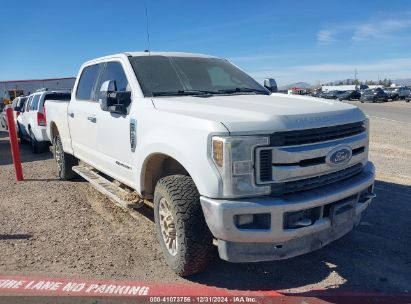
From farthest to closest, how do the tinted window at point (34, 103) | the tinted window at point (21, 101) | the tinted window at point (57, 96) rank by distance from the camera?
1. the tinted window at point (21, 101)
2. the tinted window at point (34, 103)
3. the tinted window at point (57, 96)

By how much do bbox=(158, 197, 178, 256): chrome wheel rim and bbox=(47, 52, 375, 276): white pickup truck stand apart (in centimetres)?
1

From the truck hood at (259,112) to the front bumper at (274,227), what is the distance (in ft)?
1.79

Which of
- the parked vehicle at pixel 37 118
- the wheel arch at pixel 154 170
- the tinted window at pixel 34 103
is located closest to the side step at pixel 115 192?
the wheel arch at pixel 154 170

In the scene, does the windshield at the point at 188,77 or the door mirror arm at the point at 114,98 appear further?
the windshield at the point at 188,77

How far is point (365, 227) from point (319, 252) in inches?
37.7

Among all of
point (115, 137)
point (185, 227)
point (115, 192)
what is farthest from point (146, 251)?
point (115, 137)

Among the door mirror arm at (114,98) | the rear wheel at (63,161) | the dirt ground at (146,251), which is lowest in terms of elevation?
the dirt ground at (146,251)

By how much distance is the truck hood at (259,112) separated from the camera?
3057 mm

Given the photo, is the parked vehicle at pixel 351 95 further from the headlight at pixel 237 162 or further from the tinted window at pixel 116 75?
the headlight at pixel 237 162

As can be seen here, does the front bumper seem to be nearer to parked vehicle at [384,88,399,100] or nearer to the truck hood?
the truck hood

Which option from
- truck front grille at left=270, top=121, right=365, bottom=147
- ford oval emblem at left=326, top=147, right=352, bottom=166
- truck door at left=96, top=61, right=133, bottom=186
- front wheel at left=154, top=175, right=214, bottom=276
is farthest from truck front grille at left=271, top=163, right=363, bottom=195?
truck door at left=96, top=61, right=133, bottom=186

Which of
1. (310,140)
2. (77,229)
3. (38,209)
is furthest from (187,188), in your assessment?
(38,209)

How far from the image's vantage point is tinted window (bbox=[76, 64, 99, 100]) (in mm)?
5633

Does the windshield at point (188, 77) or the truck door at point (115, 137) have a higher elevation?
the windshield at point (188, 77)
